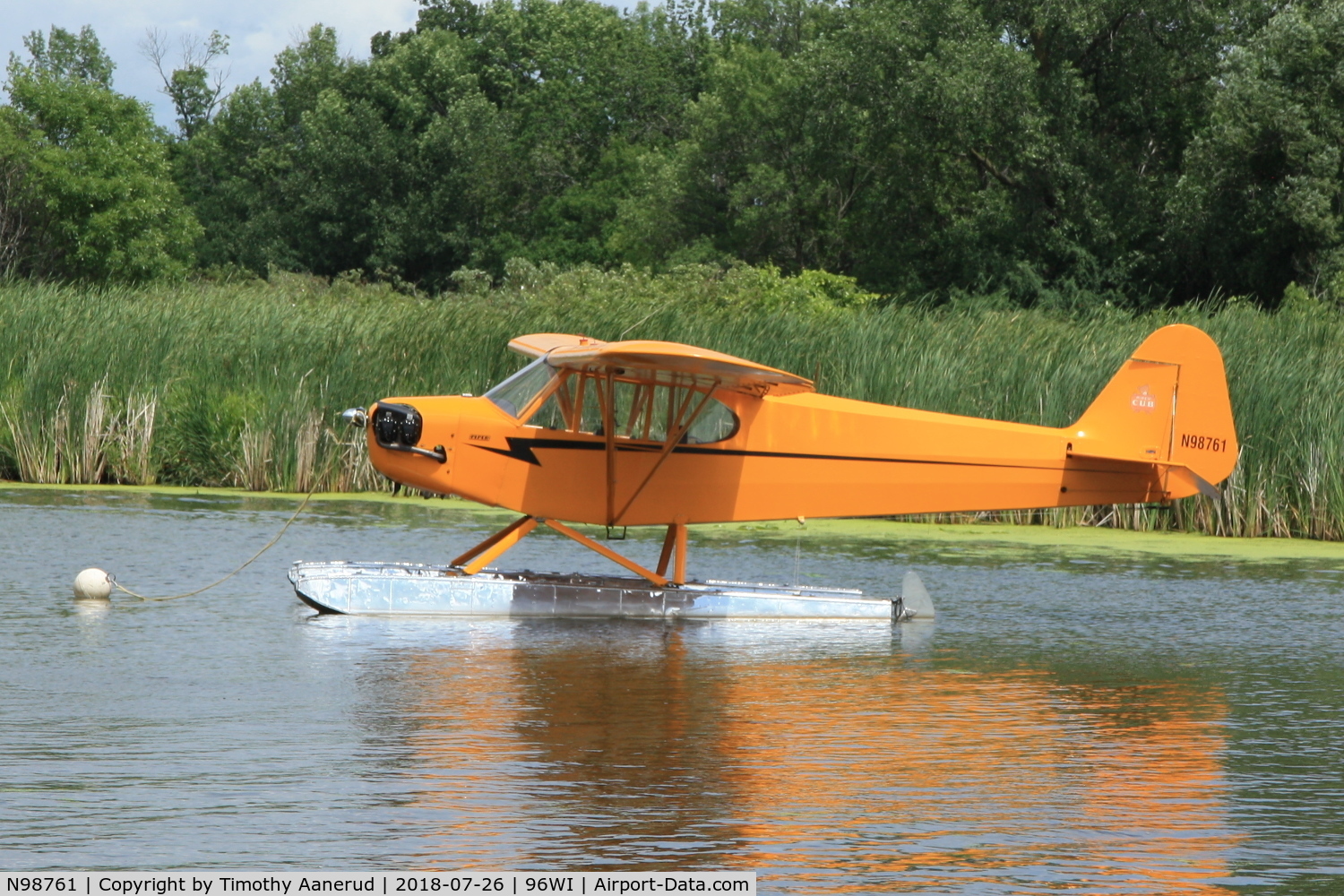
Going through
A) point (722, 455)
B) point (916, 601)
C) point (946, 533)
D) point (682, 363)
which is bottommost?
point (916, 601)

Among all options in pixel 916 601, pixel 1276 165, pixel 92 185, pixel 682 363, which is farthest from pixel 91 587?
pixel 92 185

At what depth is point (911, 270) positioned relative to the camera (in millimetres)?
38000

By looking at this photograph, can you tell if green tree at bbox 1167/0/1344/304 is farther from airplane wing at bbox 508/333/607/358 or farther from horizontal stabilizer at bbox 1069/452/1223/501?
airplane wing at bbox 508/333/607/358

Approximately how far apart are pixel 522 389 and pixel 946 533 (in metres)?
5.47

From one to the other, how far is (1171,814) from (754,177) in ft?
119

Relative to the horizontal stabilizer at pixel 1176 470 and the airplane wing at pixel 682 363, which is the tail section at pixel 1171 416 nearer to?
the horizontal stabilizer at pixel 1176 470

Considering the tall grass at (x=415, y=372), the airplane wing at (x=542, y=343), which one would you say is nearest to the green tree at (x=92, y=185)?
the tall grass at (x=415, y=372)

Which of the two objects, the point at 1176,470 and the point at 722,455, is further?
the point at 1176,470

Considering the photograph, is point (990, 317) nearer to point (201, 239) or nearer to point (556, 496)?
point (556, 496)

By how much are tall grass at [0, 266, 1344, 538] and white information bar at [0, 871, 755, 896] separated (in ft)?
35.0

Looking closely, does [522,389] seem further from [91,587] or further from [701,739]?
[701,739]

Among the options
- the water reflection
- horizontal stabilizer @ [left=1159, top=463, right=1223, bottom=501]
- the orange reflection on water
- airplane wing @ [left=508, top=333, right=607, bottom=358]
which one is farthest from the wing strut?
horizontal stabilizer @ [left=1159, top=463, right=1223, bottom=501]

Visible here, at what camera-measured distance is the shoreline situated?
1315cm

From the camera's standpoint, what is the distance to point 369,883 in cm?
462
